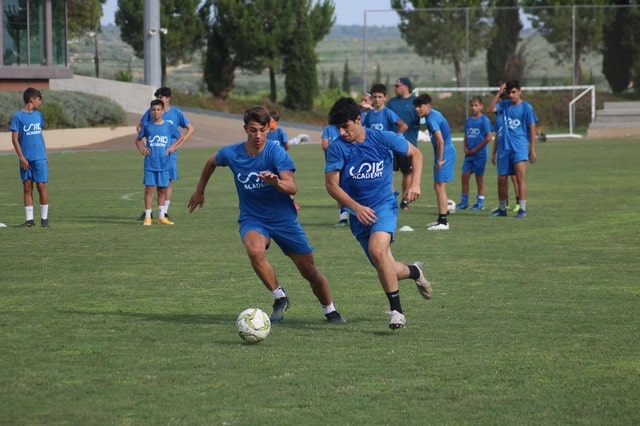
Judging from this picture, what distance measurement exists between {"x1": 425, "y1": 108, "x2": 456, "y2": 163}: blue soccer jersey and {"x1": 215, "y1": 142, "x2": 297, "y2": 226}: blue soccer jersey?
27.2ft

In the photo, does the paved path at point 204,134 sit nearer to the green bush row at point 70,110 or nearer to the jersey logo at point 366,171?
the green bush row at point 70,110

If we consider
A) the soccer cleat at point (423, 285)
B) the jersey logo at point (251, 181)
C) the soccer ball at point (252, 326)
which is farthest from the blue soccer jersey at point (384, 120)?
the soccer ball at point (252, 326)

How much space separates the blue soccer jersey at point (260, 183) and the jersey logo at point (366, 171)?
47 centimetres

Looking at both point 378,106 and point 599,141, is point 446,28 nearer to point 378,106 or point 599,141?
point 599,141

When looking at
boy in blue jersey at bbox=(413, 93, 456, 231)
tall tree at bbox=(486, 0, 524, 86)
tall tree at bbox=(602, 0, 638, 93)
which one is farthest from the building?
boy in blue jersey at bbox=(413, 93, 456, 231)

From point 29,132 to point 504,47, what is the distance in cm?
3801

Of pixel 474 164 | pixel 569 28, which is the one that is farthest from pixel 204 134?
pixel 474 164

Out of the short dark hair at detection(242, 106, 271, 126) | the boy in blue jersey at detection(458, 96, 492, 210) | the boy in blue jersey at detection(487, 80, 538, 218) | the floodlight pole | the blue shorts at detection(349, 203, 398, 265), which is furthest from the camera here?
the floodlight pole

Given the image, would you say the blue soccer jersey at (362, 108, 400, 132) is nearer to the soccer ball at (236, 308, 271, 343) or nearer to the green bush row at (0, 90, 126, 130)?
the soccer ball at (236, 308, 271, 343)

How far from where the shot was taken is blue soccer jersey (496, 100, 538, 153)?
1891 cm

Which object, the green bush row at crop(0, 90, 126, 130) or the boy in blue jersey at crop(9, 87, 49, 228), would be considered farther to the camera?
the green bush row at crop(0, 90, 126, 130)

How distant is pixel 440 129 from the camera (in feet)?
59.4

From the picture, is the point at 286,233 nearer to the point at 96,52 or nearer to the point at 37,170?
the point at 37,170

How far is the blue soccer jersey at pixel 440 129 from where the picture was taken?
699 inches
